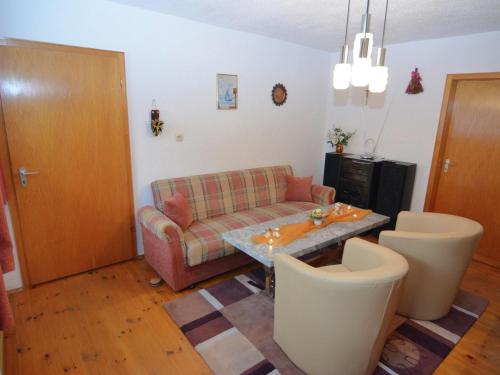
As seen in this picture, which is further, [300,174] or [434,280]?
[300,174]

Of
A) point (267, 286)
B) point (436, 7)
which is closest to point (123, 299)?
point (267, 286)

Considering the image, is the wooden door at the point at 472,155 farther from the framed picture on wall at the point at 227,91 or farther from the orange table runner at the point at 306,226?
the framed picture on wall at the point at 227,91

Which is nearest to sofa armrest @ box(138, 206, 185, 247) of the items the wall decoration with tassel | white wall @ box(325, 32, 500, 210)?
the wall decoration with tassel

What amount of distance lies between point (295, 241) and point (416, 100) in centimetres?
Answer: 258


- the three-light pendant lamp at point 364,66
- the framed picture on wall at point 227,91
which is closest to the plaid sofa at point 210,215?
the framed picture on wall at point 227,91

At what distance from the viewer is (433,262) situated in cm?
219

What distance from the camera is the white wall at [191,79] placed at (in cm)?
250

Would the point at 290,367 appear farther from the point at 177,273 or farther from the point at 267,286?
the point at 177,273

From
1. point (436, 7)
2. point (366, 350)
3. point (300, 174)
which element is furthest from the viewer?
point (300, 174)

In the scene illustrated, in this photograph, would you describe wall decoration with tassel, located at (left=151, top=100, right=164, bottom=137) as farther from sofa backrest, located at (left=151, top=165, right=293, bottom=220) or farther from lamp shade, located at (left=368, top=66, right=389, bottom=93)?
lamp shade, located at (left=368, top=66, right=389, bottom=93)

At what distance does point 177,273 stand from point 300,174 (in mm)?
2609

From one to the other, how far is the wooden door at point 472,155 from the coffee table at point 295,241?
1.31 metres

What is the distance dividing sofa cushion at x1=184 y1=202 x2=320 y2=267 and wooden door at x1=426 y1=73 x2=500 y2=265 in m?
1.65

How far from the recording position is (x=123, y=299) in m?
2.58
